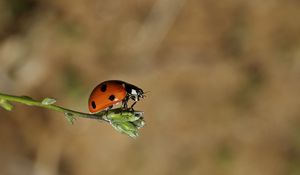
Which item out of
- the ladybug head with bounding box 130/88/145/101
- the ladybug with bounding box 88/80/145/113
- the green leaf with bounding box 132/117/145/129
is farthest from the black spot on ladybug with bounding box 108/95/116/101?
the green leaf with bounding box 132/117/145/129

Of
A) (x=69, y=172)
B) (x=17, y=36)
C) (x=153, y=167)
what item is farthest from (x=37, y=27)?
(x=153, y=167)

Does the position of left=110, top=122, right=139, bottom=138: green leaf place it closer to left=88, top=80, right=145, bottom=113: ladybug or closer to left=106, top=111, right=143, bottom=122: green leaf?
left=106, top=111, right=143, bottom=122: green leaf

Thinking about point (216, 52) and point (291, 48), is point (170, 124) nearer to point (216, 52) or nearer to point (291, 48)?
point (216, 52)

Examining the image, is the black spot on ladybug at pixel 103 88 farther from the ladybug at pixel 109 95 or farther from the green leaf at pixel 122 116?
the green leaf at pixel 122 116

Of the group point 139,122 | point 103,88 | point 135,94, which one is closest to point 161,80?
point 135,94

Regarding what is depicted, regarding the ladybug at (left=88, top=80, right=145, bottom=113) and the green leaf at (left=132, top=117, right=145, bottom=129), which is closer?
the green leaf at (left=132, top=117, right=145, bottom=129)

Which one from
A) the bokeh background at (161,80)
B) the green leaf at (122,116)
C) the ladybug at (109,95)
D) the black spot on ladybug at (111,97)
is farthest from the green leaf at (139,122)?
the bokeh background at (161,80)
